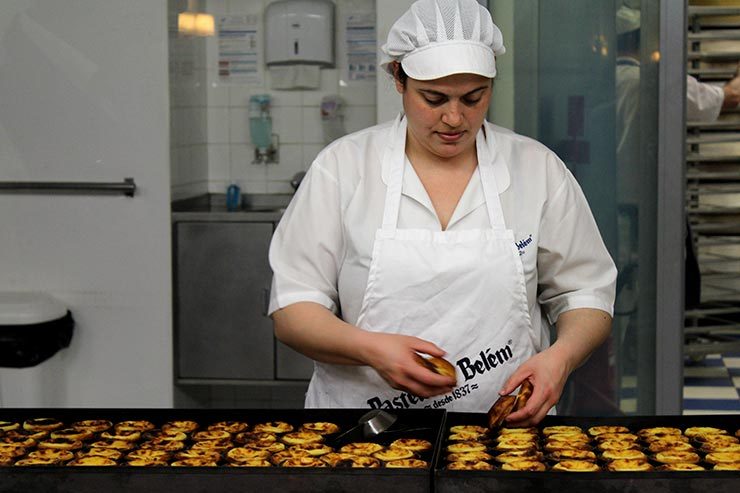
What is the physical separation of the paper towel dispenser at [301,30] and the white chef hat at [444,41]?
2.91 m

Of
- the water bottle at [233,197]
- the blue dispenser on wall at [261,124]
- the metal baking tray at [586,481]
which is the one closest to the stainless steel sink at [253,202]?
the water bottle at [233,197]

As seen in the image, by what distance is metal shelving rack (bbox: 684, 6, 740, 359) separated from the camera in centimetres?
690

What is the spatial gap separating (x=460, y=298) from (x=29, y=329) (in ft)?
8.71

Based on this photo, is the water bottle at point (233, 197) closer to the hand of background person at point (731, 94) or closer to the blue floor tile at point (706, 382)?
the hand of background person at point (731, 94)

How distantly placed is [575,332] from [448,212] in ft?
1.23

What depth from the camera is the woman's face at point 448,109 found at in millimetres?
2166

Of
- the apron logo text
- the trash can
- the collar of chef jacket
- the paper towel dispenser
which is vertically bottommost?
the trash can

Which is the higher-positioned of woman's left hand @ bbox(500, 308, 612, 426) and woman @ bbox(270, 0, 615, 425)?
→ woman @ bbox(270, 0, 615, 425)

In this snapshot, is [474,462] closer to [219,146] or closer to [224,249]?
[224,249]

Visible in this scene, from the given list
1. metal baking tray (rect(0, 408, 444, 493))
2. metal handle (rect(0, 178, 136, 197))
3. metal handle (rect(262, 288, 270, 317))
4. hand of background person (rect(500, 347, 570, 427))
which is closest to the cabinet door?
metal handle (rect(262, 288, 270, 317))

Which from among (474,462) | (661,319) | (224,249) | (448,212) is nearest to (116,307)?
(224,249)

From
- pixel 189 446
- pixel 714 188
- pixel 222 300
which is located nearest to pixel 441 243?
pixel 189 446

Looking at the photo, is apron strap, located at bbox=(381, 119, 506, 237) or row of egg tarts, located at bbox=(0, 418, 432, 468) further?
apron strap, located at bbox=(381, 119, 506, 237)

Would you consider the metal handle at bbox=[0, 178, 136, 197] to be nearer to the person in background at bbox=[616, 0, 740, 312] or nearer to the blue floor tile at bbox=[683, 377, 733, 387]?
the person in background at bbox=[616, 0, 740, 312]
